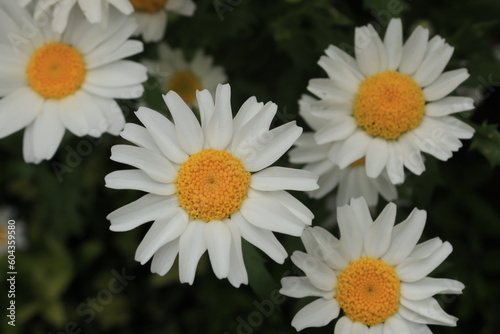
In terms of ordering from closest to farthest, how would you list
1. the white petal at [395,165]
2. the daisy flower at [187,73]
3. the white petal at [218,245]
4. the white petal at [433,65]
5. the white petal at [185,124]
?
the white petal at [218,245]
the white petal at [185,124]
the white petal at [395,165]
the white petal at [433,65]
the daisy flower at [187,73]

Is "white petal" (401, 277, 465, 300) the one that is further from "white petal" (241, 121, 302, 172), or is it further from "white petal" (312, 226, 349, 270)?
"white petal" (241, 121, 302, 172)

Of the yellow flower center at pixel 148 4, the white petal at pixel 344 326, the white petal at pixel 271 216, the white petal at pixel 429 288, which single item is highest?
the yellow flower center at pixel 148 4

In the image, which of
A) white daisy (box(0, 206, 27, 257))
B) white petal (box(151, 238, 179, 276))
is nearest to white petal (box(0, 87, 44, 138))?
white petal (box(151, 238, 179, 276))

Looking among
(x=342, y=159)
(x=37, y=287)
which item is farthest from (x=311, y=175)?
(x=37, y=287)

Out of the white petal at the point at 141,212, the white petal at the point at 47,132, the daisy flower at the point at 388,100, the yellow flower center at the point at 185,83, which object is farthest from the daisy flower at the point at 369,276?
the yellow flower center at the point at 185,83

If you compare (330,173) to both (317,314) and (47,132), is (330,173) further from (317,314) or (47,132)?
A: (47,132)

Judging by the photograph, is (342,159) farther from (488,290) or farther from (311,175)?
(488,290)

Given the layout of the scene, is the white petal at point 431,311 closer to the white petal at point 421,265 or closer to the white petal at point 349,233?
the white petal at point 421,265
